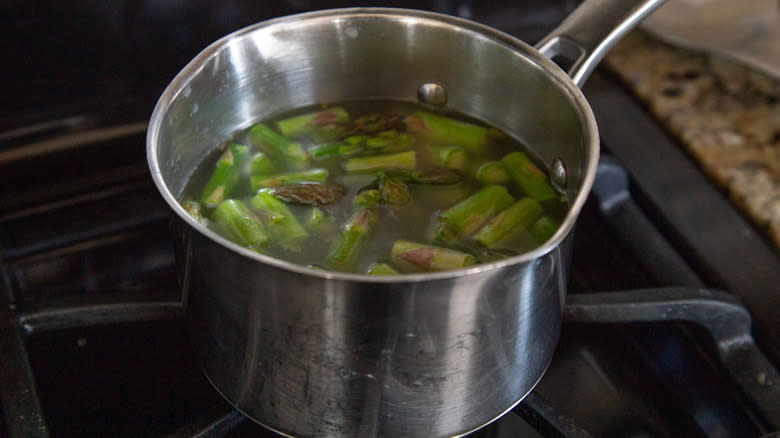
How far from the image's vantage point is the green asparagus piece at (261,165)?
83 centimetres

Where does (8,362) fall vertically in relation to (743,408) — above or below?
above

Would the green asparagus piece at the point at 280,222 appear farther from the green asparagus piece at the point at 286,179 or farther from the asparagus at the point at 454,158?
the asparagus at the point at 454,158

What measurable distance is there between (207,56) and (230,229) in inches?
6.5

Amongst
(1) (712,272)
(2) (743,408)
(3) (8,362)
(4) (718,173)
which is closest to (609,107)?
(4) (718,173)

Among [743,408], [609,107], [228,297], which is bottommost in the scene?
[743,408]

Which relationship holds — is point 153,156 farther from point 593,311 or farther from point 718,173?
point 718,173

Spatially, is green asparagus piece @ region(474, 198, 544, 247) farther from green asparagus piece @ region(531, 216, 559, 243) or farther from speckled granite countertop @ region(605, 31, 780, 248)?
speckled granite countertop @ region(605, 31, 780, 248)

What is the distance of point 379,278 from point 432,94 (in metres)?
0.44

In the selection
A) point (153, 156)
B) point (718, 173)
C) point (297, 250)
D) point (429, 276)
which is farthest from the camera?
point (718, 173)

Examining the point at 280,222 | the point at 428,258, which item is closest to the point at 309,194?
the point at 280,222

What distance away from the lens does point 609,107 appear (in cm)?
102

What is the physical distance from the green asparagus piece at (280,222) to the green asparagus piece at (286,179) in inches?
1.3

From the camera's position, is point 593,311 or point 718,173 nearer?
→ point 593,311

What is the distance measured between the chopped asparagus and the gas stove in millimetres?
143
